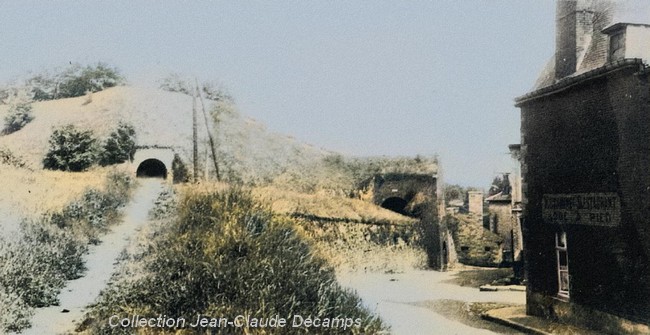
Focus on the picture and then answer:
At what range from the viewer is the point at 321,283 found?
341 inches

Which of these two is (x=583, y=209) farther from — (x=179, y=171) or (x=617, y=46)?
(x=179, y=171)

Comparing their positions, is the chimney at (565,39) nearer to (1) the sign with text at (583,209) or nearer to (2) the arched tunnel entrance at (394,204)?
(1) the sign with text at (583,209)

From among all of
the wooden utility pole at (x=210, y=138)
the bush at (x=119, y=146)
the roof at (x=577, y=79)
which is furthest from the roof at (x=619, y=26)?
the bush at (x=119, y=146)

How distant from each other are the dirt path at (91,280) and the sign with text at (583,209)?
9.46 meters

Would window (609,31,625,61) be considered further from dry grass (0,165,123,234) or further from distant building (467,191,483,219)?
distant building (467,191,483,219)

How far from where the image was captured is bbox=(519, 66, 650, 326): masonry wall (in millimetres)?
8945

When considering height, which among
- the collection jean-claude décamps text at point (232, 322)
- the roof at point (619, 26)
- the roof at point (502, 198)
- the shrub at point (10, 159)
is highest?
the roof at point (619, 26)

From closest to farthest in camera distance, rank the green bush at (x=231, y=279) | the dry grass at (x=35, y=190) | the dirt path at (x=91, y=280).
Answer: the dirt path at (x=91, y=280)
the green bush at (x=231, y=279)
the dry grass at (x=35, y=190)

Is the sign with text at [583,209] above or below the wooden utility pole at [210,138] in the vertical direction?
below

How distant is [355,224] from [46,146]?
7586 mm

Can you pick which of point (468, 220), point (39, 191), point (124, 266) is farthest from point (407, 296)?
point (468, 220)

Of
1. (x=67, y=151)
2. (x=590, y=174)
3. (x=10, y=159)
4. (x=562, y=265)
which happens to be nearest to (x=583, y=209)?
(x=590, y=174)

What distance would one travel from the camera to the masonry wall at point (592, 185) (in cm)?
895

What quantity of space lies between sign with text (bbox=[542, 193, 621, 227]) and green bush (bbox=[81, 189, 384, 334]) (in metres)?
5.21
